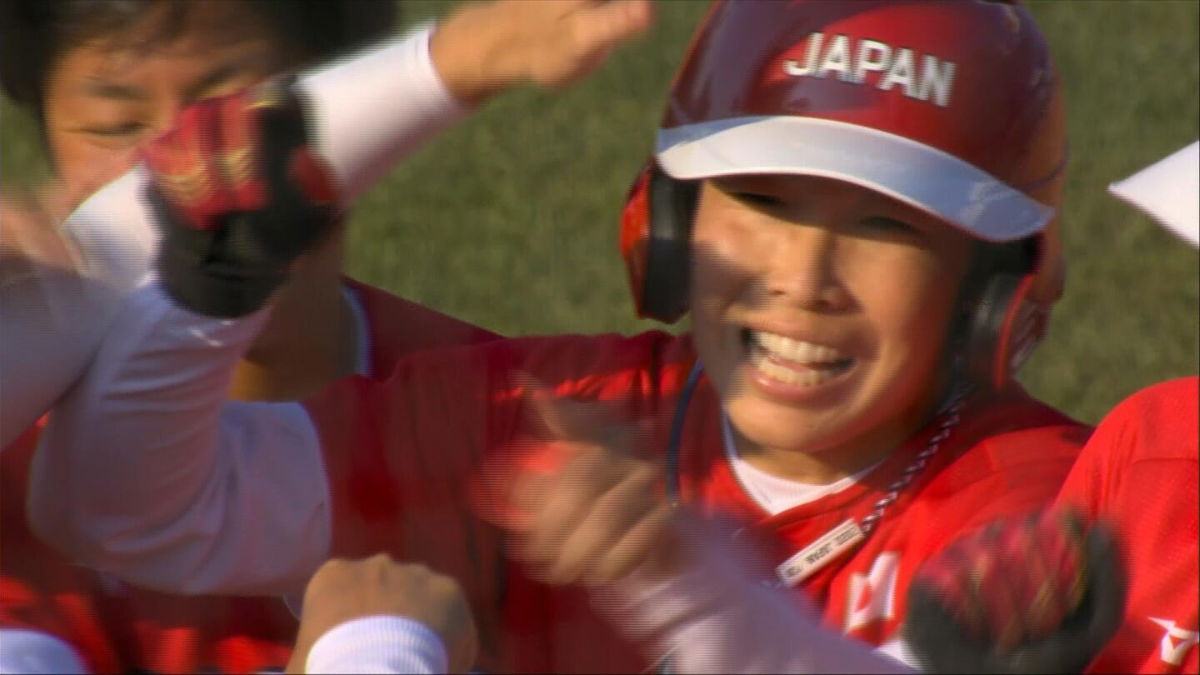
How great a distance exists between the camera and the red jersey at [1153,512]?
136 centimetres

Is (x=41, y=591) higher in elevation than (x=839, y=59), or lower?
lower

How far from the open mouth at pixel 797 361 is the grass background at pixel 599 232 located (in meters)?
1.07

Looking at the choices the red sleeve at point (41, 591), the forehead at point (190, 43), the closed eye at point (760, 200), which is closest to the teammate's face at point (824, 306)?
the closed eye at point (760, 200)

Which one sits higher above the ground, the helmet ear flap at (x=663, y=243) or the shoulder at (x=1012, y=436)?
the helmet ear flap at (x=663, y=243)

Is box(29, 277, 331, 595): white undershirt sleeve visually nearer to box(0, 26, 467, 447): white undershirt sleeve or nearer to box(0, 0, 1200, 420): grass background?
box(0, 26, 467, 447): white undershirt sleeve

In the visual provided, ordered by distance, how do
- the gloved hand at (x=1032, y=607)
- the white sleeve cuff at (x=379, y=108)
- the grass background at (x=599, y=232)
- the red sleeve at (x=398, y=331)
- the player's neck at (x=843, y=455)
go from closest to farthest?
1. the gloved hand at (x=1032, y=607)
2. the white sleeve cuff at (x=379, y=108)
3. the player's neck at (x=843, y=455)
4. the red sleeve at (x=398, y=331)
5. the grass background at (x=599, y=232)

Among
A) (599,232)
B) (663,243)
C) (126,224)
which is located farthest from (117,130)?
(599,232)

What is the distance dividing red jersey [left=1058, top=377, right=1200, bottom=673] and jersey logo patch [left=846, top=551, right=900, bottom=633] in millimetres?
138

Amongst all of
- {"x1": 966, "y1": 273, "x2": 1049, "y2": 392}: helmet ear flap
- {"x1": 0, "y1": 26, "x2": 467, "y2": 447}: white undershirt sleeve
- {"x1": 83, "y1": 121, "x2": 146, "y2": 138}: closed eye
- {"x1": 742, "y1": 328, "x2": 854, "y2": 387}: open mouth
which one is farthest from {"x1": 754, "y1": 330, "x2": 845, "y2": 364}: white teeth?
{"x1": 83, "y1": 121, "x2": 146, "y2": 138}: closed eye

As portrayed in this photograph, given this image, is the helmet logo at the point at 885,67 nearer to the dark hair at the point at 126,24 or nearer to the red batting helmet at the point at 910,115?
the red batting helmet at the point at 910,115

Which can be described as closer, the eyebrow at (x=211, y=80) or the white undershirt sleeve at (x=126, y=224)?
the white undershirt sleeve at (x=126, y=224)

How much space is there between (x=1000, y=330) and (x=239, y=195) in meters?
0.58

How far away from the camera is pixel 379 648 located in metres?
1.25

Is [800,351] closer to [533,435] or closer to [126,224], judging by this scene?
[533,435]
